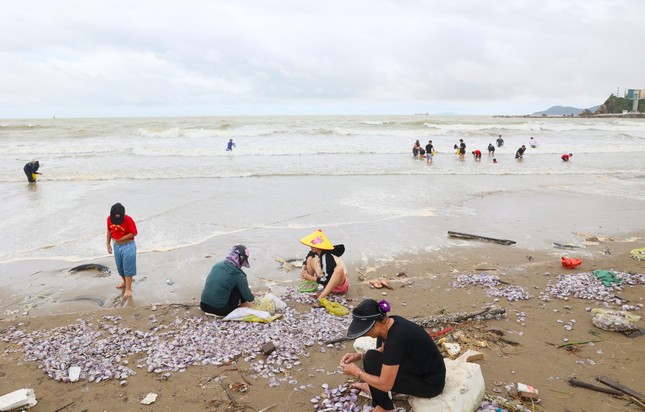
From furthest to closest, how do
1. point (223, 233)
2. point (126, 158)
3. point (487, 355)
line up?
point (126, 158)
point (223, 233)
point (487, 355)

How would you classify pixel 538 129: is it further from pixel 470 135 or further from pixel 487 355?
pixel 487 355

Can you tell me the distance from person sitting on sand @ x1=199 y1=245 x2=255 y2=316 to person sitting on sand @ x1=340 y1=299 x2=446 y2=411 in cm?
307

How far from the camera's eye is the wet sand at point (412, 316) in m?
4.88

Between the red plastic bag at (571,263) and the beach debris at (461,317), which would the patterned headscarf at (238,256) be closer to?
the beach debris at (461,317)

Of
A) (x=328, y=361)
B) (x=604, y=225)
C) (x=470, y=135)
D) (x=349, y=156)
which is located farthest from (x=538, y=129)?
(x=328, y=361)

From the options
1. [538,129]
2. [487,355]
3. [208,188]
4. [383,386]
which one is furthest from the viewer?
[538,129]

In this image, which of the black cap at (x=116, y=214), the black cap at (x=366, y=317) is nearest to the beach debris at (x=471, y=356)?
the black cap at (x=366, y=317)

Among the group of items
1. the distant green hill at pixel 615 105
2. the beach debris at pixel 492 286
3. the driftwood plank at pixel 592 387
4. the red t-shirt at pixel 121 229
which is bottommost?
the driftwood plank at pixel 592 387

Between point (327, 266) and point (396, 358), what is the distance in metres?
3.74

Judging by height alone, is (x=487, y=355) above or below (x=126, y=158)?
below

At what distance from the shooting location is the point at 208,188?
18953 millimetres

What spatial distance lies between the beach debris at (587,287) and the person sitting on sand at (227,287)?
5327mm

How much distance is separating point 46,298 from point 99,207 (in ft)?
26.3

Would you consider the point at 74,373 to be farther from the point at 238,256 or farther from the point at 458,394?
the point at 458,394
